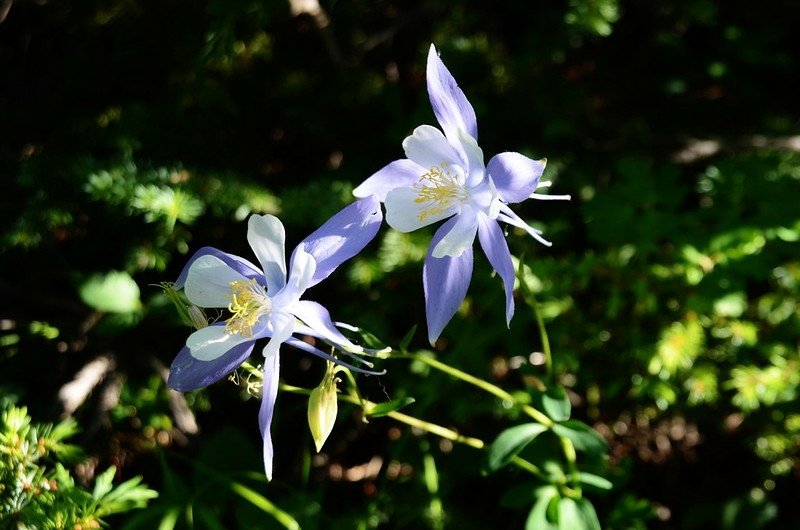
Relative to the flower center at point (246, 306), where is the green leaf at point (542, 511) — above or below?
below

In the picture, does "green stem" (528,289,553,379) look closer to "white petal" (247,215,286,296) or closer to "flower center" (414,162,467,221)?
"flower center" (414,162,467,221)

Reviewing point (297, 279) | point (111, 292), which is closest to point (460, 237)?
point (297, 279)

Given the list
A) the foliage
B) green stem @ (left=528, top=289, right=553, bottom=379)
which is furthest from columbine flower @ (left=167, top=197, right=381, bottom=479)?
green stem @ (left=528, top=289, right=553, bottom=379)

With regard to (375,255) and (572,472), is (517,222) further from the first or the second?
(375,255)

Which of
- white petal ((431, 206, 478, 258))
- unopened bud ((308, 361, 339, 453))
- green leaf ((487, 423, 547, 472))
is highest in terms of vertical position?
white petal ((431, 206, 478, 258))

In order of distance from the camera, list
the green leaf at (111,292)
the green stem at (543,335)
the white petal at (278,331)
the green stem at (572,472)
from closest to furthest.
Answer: the white petal at (278,331), the green stem at (543,335), the green stem at (572,472), the green leaf at (111,292)

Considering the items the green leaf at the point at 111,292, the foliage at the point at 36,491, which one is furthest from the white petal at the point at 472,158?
the green leaf at the point at 111,292

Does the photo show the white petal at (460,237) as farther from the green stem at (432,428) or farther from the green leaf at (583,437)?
the green leaf at (583,437)
